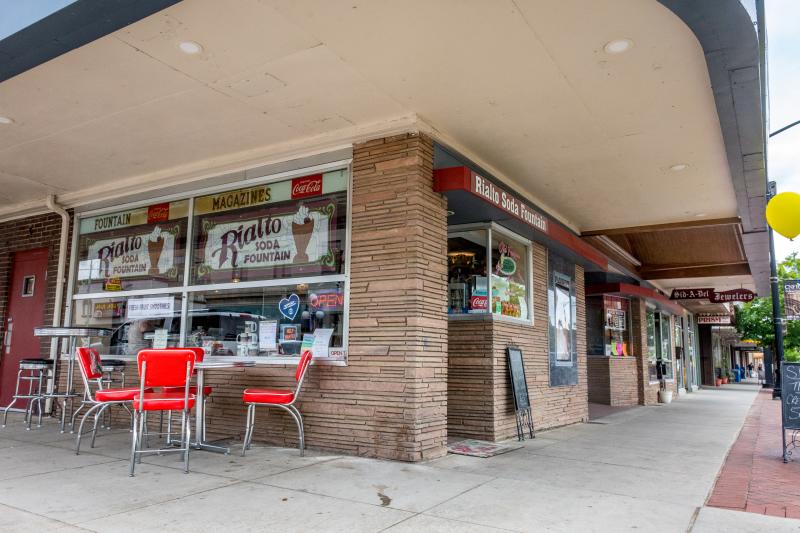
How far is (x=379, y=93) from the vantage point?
5.42 metres

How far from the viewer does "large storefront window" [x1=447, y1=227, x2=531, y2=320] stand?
7.44m

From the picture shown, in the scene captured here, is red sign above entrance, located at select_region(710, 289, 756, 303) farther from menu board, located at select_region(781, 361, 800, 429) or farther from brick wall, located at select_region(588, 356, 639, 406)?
menu board, located at select_region(781, 361, 800, 429)

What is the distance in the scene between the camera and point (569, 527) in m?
3.65

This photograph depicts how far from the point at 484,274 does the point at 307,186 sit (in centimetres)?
254

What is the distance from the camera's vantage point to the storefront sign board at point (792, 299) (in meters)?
10.6

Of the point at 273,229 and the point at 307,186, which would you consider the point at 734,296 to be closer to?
the point at 307,186

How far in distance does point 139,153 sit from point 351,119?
2.87 metres

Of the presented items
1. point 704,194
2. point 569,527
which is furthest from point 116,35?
point 704,194

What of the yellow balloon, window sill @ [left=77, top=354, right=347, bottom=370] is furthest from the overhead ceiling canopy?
window sill @ [left=77, top=354, right=347, bottom=370]

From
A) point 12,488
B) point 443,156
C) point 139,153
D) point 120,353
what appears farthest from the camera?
point 120,353

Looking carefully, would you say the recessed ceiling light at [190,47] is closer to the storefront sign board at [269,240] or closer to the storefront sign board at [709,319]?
the storefront sign board at [269,240]

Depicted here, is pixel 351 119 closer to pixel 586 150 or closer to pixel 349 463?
pixel 586 150

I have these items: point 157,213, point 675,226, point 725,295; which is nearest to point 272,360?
point 157,213

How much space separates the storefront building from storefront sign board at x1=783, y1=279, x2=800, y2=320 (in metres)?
2.37
